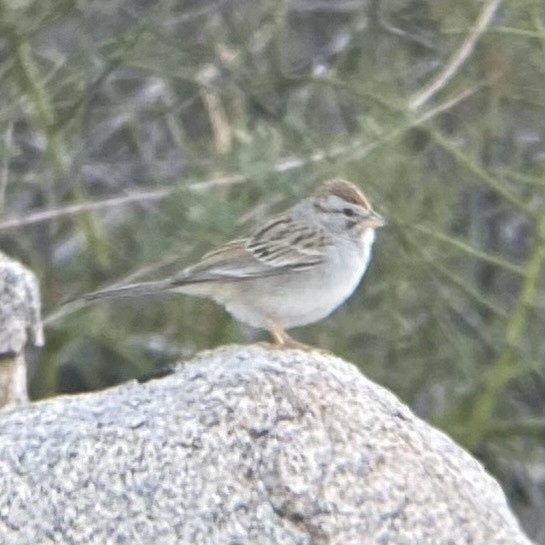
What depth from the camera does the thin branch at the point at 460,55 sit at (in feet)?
28.7

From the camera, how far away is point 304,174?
8.84 metres

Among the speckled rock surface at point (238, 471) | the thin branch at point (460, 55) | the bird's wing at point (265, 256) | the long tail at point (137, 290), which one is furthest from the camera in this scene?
the thin branch at point (460, 55)

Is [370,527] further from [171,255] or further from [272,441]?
[171,255]

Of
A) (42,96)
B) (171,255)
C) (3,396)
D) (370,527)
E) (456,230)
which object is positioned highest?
(370,527)

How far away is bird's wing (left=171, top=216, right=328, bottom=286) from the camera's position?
6.49 metres

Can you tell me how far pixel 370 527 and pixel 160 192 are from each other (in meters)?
5.05

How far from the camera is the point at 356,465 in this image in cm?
389

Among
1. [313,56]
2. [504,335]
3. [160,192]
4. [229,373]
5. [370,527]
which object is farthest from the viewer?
[313,56]

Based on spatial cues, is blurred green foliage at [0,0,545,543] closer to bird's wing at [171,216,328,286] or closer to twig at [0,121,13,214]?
twig at [0,121,13,214]

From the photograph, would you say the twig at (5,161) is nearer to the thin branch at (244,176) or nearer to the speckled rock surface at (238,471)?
the thin branch at (244,176)

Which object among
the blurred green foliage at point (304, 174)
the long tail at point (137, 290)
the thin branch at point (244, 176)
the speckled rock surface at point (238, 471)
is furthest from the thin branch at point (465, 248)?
the speckled rock surface at point (238, 471)

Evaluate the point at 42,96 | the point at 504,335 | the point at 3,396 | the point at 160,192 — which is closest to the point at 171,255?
the point at 160,192

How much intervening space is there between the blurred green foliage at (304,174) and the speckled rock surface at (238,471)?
14.9 feet

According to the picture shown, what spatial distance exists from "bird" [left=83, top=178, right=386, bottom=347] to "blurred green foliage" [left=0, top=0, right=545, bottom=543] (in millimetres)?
1830
